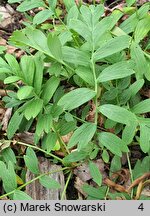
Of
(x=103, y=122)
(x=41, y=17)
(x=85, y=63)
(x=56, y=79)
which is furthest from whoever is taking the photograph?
(x=41, y=17)

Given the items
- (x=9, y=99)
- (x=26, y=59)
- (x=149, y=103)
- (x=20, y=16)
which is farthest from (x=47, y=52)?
(x=20, y=16)

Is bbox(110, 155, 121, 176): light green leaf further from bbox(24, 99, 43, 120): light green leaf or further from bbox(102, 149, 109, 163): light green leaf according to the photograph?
bbox(24, 99, 43, 120): light green leaf

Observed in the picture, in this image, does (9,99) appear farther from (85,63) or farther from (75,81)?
(85,63)

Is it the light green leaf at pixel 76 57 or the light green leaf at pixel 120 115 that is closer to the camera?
the light green leaf at pixel 120 115

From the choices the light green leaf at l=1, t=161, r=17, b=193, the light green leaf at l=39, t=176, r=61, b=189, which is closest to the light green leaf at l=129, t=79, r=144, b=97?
the light green leaf at l=39, t=176, r=61, b=189

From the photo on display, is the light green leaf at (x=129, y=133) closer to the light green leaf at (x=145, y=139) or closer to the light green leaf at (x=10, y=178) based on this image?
the light green leaf at (x=145, y=139)

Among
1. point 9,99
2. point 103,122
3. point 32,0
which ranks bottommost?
point 103,122

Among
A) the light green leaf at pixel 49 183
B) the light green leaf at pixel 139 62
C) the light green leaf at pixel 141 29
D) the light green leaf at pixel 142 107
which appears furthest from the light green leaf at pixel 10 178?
the light green leaf at pixel 141 29
